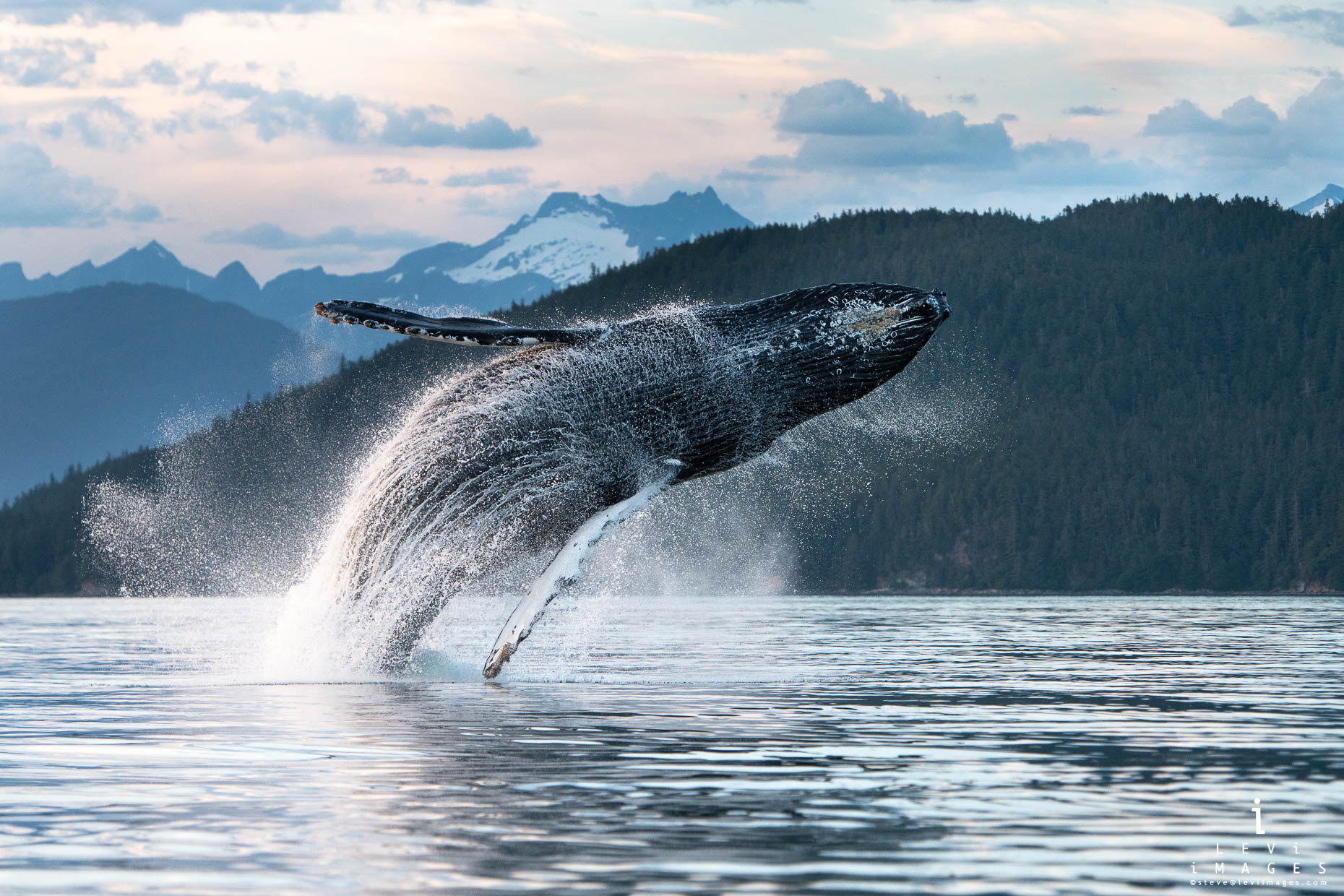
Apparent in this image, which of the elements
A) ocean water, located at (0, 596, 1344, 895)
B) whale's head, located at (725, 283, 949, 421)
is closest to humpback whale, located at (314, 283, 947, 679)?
whale's head, located at (725, 283, 949, 421)

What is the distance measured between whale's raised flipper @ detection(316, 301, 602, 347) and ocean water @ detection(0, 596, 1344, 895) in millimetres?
3847

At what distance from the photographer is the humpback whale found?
1748 cm

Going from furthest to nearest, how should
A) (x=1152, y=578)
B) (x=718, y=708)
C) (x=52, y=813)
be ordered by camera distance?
(x=1152, y=578) → (x=718, y=708) → (x=52, y=813)

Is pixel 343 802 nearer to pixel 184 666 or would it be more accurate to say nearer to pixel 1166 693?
pixel 1166 693

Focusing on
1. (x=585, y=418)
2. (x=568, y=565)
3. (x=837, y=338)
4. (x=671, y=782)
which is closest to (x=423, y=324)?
(x=585, y=418)

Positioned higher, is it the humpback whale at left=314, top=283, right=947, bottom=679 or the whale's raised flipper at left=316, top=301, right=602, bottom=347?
the whale's raised flipper at left=316, top=301, right=602, bottom=347

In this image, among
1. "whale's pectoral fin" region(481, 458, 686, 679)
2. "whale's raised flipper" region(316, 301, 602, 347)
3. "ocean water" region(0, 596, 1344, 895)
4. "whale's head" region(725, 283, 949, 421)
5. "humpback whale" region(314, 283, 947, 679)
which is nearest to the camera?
"ocean water" region(0, 596, 1344, 895)

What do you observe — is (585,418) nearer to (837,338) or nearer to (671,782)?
(837,338)

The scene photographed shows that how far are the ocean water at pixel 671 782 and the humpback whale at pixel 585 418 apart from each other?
1.80 meters

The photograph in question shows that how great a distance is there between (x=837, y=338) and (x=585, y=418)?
2.94 m

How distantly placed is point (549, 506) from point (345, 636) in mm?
4303

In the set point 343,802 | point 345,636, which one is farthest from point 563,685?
point 343,802

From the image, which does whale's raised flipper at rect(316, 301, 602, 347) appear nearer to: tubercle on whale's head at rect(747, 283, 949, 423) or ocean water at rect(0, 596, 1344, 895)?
tubercle on whale's head at rect(747, 283, 949, 423)

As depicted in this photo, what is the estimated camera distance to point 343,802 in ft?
37.1
